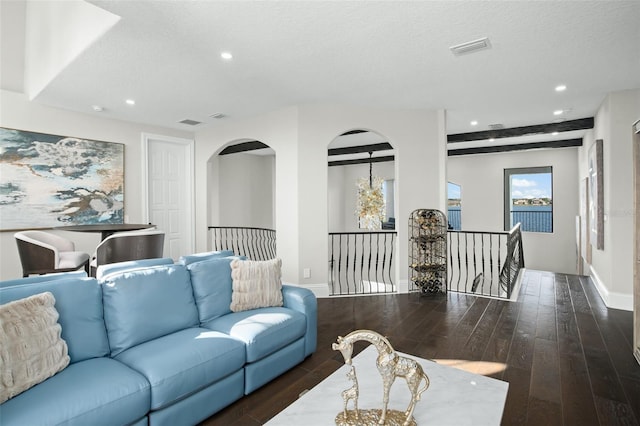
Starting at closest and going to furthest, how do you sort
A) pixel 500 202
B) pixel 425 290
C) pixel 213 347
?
pixel 213 347 < pixel 425 290 < pixel 500 202

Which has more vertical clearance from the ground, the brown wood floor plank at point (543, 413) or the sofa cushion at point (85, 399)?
the sofa cushion at point (85, 399)

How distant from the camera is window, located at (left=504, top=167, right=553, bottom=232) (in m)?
8.07

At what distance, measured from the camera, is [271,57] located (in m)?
3.29

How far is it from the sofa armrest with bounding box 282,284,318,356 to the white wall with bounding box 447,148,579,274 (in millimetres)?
7296

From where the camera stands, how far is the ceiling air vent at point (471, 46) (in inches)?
117

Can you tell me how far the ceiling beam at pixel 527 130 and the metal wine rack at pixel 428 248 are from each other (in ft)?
7.98

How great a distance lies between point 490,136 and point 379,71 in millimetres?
3841

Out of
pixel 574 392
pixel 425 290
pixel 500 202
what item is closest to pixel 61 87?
pixel 425 290

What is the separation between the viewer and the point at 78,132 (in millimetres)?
5109

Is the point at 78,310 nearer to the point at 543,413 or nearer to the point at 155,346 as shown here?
the point at 155,346

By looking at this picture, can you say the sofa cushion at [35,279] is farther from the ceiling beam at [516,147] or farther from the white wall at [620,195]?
the ceiling beam at [516,147]

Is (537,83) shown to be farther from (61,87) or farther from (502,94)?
(61,87)

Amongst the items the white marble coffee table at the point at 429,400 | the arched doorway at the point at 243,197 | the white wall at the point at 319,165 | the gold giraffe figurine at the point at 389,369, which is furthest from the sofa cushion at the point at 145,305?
the arched doorway at the point at 243,197

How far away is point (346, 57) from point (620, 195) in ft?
13.0
